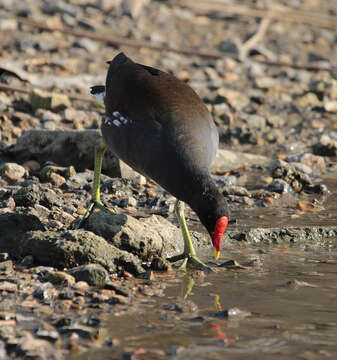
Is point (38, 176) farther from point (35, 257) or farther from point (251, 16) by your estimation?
point (251, 16)

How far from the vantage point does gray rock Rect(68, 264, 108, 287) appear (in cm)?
467

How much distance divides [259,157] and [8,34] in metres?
5.79

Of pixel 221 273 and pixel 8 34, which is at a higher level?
pixel 8 34

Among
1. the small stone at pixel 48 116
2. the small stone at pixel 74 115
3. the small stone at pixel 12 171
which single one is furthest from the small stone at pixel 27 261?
the small stone at pixel 74 115

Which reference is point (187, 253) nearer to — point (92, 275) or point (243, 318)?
point (92, 275)

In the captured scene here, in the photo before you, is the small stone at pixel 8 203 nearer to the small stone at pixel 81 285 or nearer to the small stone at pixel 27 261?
the small stone at pixel 27 261

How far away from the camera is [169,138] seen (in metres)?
5.26

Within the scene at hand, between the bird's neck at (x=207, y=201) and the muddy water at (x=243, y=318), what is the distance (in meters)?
0.44

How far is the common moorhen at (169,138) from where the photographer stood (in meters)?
5.03

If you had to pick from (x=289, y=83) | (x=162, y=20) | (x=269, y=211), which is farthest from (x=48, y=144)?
(x=162, y=20)

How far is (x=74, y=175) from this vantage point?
7.35 metres

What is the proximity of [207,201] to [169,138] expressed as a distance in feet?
1.91

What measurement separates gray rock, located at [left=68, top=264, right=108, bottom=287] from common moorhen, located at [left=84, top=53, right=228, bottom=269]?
2.62 feet

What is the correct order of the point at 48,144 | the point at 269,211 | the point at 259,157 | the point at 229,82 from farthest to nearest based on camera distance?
1. the point at 229,82
2. the point at 259,157
3. the point at 48,144
4. the point at 269,211
